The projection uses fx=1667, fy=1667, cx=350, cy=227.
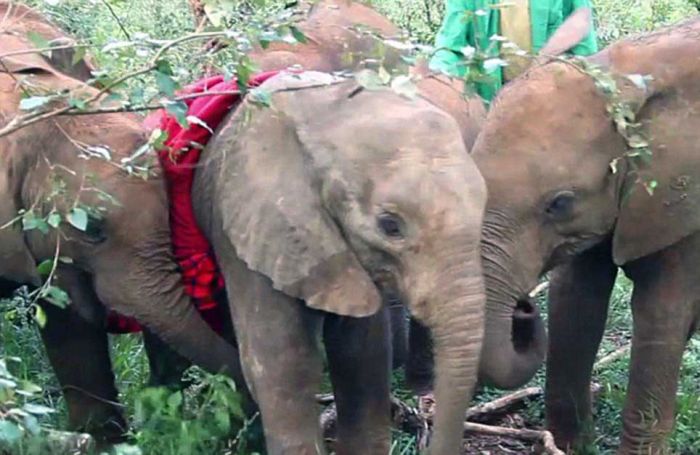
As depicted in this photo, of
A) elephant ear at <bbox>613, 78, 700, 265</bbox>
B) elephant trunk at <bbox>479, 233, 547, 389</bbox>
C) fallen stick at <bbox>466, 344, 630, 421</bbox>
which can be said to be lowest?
fallen stick at <bbox>466, 344, 630, 421</bbox>

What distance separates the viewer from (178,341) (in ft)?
17.4

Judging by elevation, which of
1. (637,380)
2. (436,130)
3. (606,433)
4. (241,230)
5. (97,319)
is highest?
(436,130)

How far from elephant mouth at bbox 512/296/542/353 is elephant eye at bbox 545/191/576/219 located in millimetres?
319

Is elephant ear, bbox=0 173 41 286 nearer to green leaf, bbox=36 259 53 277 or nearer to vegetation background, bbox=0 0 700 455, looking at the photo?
green leaf, bbox=36 259 53 277

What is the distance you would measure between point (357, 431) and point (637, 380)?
1014 millimetres

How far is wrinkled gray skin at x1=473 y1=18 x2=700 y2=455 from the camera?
5.33m

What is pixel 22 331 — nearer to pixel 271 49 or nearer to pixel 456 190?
pixel 271 49

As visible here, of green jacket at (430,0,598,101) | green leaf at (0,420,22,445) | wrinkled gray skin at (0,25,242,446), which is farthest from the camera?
green jacket at (430,0,598,101)

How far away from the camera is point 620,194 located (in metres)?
5.49

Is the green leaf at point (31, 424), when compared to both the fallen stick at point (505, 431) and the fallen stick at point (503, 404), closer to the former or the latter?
the fallen stick at point (505, 431)

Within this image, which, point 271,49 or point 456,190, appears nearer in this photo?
point 456,190

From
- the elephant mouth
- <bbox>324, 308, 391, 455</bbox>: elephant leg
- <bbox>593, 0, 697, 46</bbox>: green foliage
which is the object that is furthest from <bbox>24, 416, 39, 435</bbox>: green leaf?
<bbox>593, 0, 697, 46</bbox>: green foliage

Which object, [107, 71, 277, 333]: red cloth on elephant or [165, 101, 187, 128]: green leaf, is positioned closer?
[165, 101, 187, 128]: green leaf

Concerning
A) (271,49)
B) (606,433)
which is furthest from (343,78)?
(606,433)
